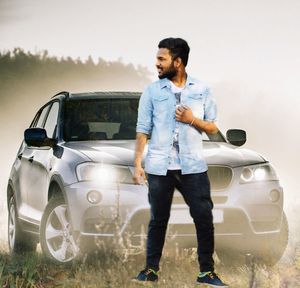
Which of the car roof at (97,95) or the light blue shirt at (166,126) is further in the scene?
the car roof at (97,95)

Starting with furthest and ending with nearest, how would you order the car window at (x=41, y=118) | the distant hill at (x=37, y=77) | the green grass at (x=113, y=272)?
the distant hill at (x=37, y=77) < the car window at (x=41, y=118) < the green grass at (x=113, y=272)

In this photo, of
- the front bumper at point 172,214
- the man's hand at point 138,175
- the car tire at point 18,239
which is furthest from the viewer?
the car tire at point 18,239

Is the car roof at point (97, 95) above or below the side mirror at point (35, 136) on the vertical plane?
above

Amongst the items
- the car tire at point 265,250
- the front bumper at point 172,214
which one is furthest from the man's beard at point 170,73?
the car tire at point 265,250

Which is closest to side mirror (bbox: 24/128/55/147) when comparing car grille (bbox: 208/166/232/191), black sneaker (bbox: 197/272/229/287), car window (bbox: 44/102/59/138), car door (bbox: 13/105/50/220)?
car window (bbox: 44/102/59/138)

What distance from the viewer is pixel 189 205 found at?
757 cm

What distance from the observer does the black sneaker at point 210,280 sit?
296 inches

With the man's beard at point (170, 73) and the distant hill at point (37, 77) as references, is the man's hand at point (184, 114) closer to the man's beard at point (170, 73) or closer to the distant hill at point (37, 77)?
the man's beard at point (170, 73)

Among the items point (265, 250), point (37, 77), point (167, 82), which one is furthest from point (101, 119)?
point (37, 77)

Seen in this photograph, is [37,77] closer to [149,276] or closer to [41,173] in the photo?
[41,173]

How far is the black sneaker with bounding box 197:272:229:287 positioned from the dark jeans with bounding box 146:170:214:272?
40 mm

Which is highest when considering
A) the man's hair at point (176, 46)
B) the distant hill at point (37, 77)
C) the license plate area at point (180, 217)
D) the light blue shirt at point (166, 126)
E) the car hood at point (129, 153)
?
the man's hair at point (176, 46)

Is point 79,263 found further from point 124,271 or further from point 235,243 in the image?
point 235,243

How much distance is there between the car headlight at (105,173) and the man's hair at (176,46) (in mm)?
1510
